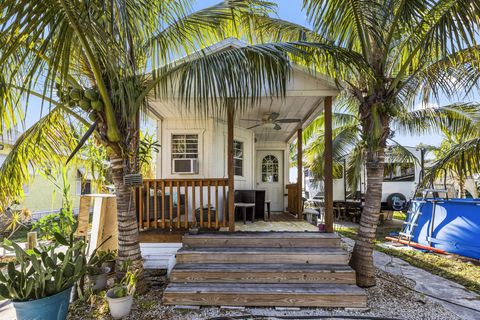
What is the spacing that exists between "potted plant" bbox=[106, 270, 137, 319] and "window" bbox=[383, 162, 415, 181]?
10.8 meters

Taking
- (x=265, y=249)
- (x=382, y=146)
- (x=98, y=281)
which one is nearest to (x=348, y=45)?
(x=382, y=146)

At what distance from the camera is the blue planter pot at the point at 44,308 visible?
2.72m

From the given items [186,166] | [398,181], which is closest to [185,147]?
[186,166]

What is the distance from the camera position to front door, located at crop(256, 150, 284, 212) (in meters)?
9.01

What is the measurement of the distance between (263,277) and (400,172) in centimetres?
983

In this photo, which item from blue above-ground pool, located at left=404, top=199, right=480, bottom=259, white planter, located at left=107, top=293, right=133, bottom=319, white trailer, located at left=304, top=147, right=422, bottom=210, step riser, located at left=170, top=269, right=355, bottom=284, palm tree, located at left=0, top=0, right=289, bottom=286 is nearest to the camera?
palm tree, located at left=0, top=0, right=289, bottom=286

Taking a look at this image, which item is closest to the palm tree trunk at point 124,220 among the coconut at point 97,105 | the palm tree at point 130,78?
the palm tree at point 130,78

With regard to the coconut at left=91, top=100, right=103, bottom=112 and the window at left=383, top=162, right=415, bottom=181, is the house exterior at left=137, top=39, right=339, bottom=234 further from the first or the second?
the window at left=383, top=162, right=415, bottom=181

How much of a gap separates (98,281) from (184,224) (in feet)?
5.32

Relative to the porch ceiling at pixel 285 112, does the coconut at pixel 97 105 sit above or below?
below

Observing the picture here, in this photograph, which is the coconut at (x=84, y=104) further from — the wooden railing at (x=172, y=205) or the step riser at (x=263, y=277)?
the step riser at (x=263, y=277)

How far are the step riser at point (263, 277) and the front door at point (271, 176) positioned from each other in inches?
207

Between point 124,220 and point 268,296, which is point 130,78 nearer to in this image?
point 124,220

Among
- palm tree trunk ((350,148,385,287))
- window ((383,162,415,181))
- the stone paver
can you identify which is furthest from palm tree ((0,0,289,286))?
window ((383,162,415,181))
